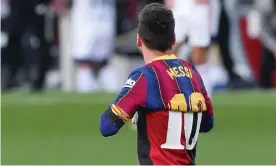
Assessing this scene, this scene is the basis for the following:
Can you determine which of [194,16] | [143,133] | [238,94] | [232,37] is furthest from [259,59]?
[143,133]

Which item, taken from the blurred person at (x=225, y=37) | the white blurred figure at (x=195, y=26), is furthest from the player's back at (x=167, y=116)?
the blurred person at (x=225, y=37)

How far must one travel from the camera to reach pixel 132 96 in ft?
17.3

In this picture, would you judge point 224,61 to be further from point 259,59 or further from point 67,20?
point 67,20

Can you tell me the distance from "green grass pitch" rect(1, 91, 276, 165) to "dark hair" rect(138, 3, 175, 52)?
4047 millimetres

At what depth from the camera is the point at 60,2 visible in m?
15.1

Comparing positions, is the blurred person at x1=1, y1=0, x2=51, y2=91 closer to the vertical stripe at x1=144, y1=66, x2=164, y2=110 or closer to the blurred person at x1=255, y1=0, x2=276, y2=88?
the blurred person at x1=255, y1=0, x2=276, y2=88

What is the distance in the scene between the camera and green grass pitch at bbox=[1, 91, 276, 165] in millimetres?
9617

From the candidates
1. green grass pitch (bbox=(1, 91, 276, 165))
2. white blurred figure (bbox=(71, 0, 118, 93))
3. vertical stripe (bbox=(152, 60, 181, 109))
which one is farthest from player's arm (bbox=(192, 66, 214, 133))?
white blurred figure (bbox=(71, 0, 118, 93))

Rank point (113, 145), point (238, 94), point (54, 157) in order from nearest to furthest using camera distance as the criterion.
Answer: point (54, 157)
point (113, 145)
point (238, 94)

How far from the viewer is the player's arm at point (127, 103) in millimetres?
5250

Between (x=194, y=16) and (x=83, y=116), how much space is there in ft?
6.64

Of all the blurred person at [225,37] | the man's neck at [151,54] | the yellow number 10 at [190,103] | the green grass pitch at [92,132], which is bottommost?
the green grass pitch at [92,132]

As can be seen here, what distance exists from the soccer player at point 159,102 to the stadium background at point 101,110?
3.98 metres

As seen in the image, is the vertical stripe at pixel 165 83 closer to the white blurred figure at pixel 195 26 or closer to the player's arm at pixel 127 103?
the player's arm at pixel 127 103
